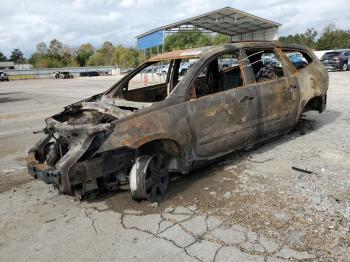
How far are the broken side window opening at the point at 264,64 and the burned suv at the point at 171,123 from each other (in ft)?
0.06

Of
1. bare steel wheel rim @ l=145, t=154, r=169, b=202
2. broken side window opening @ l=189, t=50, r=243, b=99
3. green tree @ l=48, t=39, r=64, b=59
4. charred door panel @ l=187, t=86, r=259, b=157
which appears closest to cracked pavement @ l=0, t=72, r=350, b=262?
bare steel wheel rim @ l=145, t=154, r=169, b=202

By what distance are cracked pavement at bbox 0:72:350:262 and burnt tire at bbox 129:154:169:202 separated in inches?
5.4

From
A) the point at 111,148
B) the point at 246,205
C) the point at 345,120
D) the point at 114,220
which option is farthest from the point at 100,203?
the point at 345,120

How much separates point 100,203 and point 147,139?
99cm

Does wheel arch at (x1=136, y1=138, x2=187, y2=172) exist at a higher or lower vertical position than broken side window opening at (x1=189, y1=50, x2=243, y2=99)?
lower

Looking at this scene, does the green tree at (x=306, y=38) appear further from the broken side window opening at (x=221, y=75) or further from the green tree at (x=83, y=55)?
the broken side window opening at (x=221, y=75)

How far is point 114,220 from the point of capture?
402 centimetres

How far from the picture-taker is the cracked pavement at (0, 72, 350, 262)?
131 inches

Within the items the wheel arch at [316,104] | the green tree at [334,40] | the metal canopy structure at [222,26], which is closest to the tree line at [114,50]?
the green tree at [334,40]

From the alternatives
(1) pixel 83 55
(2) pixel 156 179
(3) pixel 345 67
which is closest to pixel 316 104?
(2) pixel 156 179

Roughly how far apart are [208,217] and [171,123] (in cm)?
116

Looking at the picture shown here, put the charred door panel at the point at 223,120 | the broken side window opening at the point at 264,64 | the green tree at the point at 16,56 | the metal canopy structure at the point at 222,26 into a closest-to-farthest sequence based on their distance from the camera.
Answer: the charred door panel at the point at 223,120, the broken side window opening at the point at 264,64, the metal canopy structure at the point at 222,26, the green tree at the point at 16,56

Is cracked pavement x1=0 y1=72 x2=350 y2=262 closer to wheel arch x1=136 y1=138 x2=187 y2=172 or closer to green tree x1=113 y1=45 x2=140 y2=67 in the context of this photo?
wheel arch x1=136 y1=138 x2=187 y2=172

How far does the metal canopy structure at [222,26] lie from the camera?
3102cm
